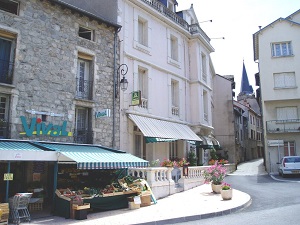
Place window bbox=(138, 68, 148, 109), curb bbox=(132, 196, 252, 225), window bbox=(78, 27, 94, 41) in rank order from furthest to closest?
window bbox=(138, 68, 148, 109) < window bbox=(78, 27, 94, 41) < curb bbox=(132, 196, 252, 225)

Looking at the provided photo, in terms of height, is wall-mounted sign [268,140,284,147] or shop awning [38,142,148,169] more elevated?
wall-mounted sign [268,140,284,147]

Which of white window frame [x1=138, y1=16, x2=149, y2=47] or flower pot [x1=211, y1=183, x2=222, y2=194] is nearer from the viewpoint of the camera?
flower pot [x1=211, y1=183, x2=222, y2=194]

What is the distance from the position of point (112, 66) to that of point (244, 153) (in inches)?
Answer: 1267

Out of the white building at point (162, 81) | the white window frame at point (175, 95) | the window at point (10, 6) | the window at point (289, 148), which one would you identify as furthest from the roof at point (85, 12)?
the window at point (289, 148)

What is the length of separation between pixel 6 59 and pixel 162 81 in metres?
9.33

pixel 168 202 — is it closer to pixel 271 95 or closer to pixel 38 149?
pixel 38 149

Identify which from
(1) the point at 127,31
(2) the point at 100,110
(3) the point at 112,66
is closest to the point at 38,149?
(2) the point at 100,110

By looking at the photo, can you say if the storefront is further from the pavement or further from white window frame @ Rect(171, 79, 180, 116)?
white window frame @ Rect(171, 79, 180, 116)

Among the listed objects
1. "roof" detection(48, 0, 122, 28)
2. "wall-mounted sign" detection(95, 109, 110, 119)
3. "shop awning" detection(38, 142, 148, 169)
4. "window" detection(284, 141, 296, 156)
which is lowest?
"shop awning" detection(38, 142, 148, 169)

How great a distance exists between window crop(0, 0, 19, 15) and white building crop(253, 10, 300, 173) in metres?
21.2

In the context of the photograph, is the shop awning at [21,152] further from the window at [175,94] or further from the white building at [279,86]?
the white building at [279,86]

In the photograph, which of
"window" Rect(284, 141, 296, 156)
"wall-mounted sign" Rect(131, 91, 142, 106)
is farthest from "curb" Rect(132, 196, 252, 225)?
"window" Rect(284, 141, 296, 156)

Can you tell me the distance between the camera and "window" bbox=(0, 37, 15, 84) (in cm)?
1079

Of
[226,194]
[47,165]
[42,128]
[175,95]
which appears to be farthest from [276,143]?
[42,128]
